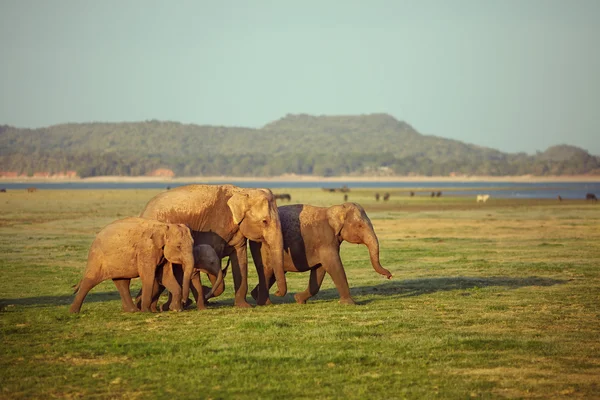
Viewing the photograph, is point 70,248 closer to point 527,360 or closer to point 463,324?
point 463,324

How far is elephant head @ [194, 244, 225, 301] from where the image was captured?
17.7 m

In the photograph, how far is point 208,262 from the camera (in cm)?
1769

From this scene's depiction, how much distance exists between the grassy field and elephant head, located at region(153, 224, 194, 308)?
0.87 meters

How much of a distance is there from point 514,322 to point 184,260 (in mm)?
6513

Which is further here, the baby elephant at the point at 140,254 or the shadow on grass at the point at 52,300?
the shadow on grass at the point at 52,300

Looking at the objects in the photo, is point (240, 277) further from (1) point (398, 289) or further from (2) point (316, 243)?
(1) point (398, 289)

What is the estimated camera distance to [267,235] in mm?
18203

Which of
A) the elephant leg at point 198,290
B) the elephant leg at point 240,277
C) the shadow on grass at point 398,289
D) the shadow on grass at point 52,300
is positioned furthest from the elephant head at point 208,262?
the shadow on grass at point 52,300

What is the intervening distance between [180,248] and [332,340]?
4351 mm

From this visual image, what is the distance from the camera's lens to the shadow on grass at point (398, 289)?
1920 cm

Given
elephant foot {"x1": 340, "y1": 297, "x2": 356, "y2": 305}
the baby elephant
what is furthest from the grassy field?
the baby elephant

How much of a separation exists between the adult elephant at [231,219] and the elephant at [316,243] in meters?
0.47

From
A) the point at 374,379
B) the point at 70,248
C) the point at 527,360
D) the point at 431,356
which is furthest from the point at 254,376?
the point at 70,248

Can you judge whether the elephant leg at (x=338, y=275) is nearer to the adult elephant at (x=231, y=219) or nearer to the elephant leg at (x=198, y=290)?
the adult elephant at (x=231, y=219)
